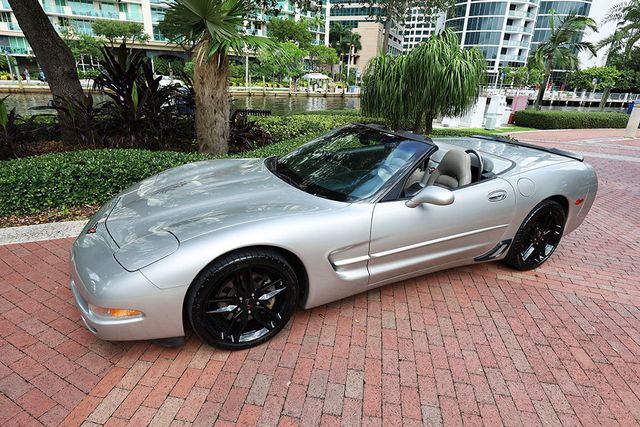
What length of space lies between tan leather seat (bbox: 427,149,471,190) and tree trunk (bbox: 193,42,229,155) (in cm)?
385

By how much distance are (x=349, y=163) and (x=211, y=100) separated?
3602 millimetres

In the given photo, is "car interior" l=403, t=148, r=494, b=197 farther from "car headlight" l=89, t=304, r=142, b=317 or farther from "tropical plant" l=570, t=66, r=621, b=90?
"tropical plant" l=570, t=66, r=621, b=90

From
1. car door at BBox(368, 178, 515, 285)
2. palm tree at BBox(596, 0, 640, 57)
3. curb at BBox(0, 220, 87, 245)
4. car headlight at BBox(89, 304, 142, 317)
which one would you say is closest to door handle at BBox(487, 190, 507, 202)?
car door at BBox(368, 178, 515, 285)

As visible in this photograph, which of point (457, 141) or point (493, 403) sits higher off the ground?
point (457, 141)

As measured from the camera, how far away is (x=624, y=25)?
31938 mm

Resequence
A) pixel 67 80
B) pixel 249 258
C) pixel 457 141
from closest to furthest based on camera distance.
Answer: pixel 249 258 → pixel 457 141 → pixel 67 80

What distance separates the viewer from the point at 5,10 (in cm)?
4688

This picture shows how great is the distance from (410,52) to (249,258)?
8.49 m

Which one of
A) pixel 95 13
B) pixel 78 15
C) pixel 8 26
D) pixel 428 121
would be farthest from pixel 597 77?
pixel 8 26

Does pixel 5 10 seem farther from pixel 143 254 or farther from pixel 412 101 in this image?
pixel 143 254

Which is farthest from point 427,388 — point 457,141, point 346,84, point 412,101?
point 346,84

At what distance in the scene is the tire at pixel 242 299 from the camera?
83.4 inches

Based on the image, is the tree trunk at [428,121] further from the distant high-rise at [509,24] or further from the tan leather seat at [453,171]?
the distant high-rise at [509,24]

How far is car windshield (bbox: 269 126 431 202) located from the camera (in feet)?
8.98
